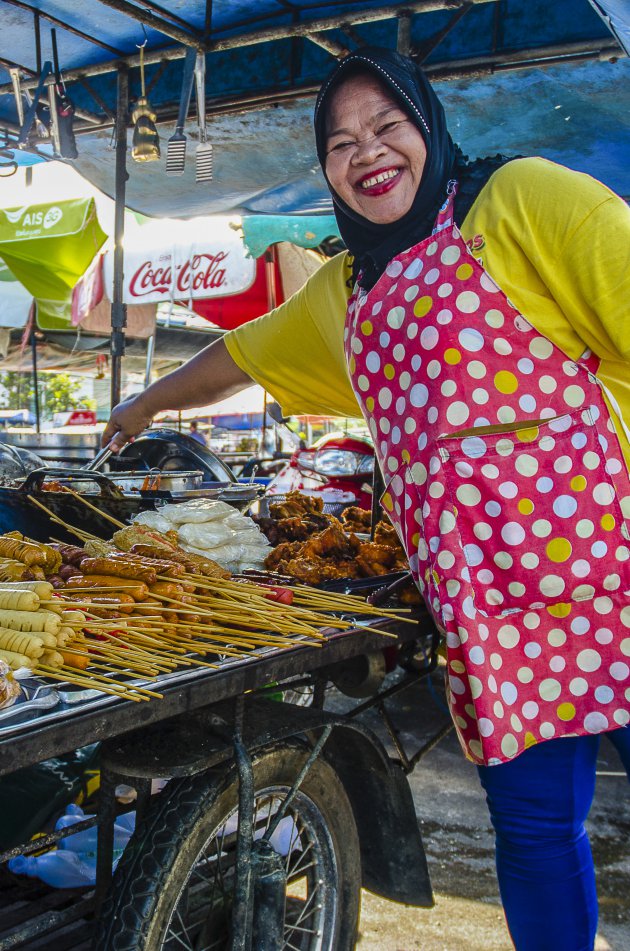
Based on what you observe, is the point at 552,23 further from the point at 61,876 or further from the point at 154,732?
the point at 61,876

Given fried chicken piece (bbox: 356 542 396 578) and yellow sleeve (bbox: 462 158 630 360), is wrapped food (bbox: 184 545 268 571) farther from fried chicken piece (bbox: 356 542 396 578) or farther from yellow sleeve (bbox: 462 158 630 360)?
yellow sleeve (bbox: 462 158 630 360)

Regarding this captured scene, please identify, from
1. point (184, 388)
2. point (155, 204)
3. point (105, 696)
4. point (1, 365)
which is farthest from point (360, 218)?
point (1, 365)

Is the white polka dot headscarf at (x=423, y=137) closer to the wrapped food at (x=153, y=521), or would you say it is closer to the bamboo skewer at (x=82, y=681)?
the wrapped food at (x=153, y=521)

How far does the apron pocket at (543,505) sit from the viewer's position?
1.84 metres

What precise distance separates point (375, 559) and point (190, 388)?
959mm

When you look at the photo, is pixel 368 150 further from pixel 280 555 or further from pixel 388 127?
pixel 280 555

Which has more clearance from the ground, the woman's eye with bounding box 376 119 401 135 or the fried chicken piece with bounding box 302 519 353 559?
the woman's eye with bounding box 376 119 401 135

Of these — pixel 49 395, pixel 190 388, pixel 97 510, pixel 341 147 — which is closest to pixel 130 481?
pixel 97 510

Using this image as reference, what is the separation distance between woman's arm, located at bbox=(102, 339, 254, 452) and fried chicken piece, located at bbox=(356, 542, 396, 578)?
31.0 inches

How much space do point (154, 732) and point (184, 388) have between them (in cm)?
139

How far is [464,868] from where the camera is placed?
139 inches

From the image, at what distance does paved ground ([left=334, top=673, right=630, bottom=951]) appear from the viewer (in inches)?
119

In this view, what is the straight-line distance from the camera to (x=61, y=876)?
97.8 inches

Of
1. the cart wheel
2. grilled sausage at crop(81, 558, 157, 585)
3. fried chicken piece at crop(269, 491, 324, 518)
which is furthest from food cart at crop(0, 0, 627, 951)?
fried chicken piece at crop(269, 491, 324, 518)
